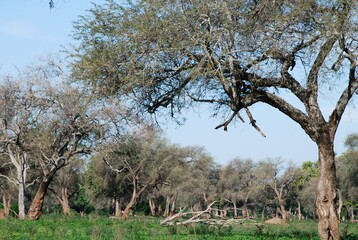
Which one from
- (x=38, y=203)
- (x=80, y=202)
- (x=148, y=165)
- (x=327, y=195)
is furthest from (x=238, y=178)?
(x=327, y=195)

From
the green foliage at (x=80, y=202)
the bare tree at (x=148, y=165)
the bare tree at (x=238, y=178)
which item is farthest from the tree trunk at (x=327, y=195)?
the bare tree at (x=238, y=178)

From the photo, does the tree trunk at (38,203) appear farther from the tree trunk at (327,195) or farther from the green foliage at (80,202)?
the green foliage at (80,202)

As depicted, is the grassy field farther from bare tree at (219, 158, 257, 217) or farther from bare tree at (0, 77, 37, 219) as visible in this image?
bare tree at (219, 158, 257, 217)

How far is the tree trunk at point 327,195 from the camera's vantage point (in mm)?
15992

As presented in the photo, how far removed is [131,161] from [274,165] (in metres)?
43.6

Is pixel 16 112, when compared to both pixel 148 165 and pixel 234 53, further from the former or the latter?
pixel 148 165

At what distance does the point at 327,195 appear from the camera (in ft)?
53.0

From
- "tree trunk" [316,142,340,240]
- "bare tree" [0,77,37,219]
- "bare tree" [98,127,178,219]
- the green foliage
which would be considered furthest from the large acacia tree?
the green foliage

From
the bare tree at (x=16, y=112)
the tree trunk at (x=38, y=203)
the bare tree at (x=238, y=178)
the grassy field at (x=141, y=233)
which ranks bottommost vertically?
the grassy field at (x=141, y=233)

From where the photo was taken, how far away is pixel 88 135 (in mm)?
34250

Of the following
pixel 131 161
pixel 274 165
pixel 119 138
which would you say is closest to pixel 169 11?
pixel 119 138

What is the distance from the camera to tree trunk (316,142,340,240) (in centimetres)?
1599

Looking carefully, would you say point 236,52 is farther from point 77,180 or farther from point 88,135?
point 77,180

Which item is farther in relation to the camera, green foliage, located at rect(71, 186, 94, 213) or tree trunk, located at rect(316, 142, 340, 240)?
green foliage, located at rect(71, 186, 94, 213)
